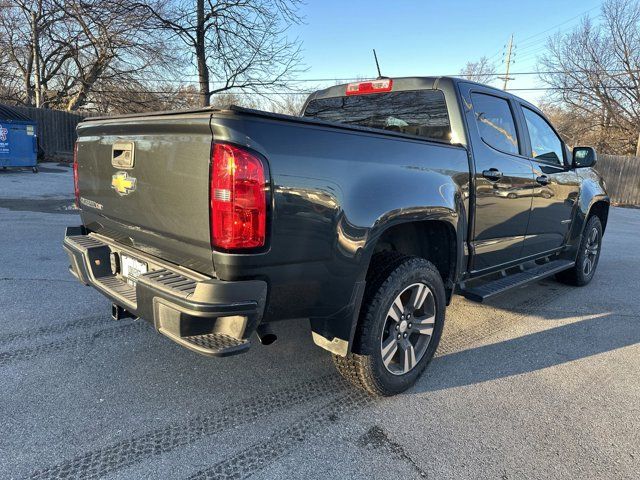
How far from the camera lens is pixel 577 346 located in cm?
379

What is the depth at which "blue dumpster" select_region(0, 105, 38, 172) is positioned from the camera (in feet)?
46.3

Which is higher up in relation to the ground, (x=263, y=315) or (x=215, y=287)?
(x=215, y=287)

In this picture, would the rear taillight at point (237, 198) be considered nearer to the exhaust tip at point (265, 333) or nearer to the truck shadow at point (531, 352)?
the exhaust tip at point (265, 333)

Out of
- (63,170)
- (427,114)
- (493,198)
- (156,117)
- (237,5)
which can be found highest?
(237,5)

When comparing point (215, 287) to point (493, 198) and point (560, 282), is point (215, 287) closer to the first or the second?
point (493, 198)

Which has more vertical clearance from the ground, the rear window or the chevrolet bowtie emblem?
the rear window

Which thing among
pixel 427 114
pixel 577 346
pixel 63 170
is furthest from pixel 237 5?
pixel 577 346

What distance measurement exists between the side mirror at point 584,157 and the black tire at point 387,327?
290 centimetres

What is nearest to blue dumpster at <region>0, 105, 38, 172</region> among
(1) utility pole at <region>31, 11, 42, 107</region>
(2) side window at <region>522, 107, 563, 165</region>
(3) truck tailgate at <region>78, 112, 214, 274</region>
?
(1) utility pole at <region>31, 11, 42, 107</region>

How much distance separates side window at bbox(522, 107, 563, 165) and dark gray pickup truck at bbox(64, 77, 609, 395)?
0.78 ft

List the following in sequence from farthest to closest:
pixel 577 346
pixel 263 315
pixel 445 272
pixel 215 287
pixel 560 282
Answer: pixel 560 282 < pixel 577 346 < pixel 445 272 < pixel 263 315 < pixel 215 287

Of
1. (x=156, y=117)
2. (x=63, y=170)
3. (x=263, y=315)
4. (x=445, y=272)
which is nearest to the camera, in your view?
(x=263, y=315)

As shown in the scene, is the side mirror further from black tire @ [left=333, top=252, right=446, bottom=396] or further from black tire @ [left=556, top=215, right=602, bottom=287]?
black tire @ [left=333, top=252, right=446, bottom=396]

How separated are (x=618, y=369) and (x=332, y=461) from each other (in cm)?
253
